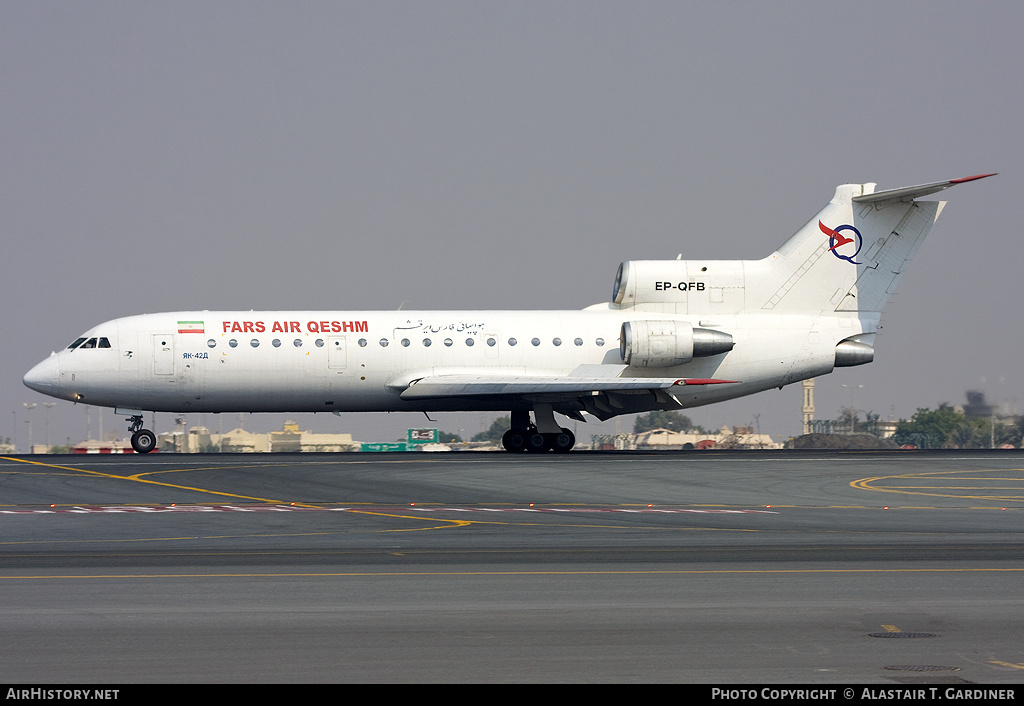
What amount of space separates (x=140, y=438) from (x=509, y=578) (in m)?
29.4

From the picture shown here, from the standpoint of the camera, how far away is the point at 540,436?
134 ft

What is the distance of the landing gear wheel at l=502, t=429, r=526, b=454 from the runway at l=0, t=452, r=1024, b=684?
12.1 m

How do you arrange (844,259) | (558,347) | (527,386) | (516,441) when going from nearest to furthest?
(527,386) < (558,347) < (516,441) < (844,259)

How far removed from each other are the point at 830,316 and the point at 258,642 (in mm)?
35580

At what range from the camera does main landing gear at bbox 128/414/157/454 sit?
40.1 metres

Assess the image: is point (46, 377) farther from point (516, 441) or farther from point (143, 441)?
point (516, 441)

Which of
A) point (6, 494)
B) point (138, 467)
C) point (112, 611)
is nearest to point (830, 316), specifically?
point (138, 467)

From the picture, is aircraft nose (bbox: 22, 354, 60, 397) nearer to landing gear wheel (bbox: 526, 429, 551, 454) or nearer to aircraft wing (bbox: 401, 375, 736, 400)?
aircraft wing (bbox: 401, 375, 736, 400)

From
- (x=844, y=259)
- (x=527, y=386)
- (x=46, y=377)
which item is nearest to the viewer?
(x=527, y=386)

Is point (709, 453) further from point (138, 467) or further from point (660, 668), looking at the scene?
point (660, 668)

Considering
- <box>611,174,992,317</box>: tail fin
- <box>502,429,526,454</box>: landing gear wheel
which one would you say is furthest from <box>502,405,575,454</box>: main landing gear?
<box>611,174,992,317</box>: tail fin

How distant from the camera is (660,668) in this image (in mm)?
9336

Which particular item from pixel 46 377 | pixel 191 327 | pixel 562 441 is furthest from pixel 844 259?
pixel 46 377

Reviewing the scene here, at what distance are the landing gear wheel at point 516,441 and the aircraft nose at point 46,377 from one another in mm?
16425
